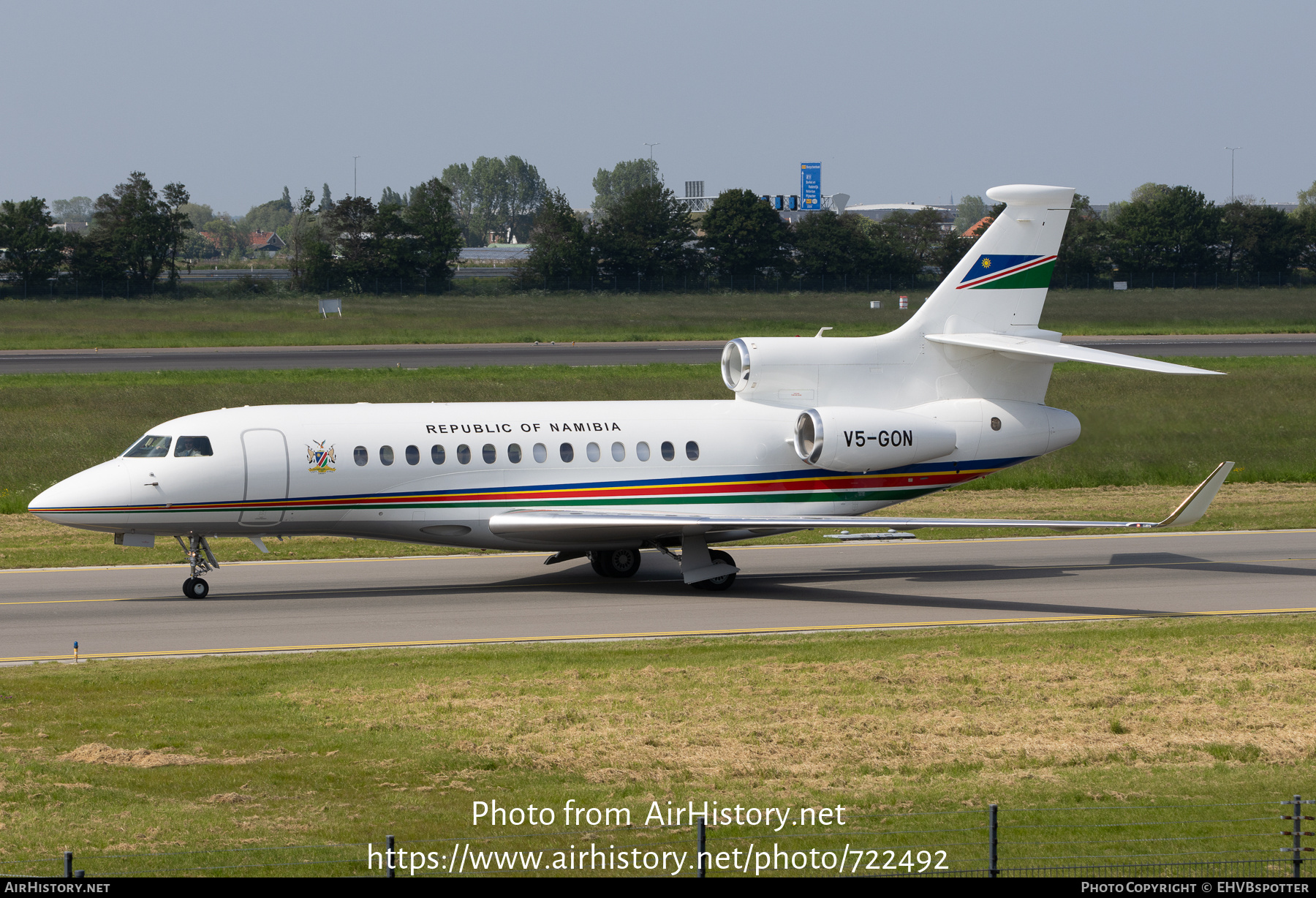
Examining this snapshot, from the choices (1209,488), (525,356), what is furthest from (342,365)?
(1209,488)

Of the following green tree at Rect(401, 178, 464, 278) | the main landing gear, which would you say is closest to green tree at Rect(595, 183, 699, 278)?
green tree at Rect(401, 178, 464, 278)

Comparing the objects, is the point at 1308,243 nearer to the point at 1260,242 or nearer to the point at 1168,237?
the point at 1260,242

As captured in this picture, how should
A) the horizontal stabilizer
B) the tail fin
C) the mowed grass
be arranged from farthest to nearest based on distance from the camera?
the tail fin → the horizontal stabilizer → the mowed grass

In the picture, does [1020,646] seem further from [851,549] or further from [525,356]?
[525,356]

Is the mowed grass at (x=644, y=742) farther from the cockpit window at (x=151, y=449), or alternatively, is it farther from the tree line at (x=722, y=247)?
the tree line at (x=722, y=247)

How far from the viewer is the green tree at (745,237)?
A: 380 feet

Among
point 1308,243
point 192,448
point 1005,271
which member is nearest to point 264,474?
point 192,448

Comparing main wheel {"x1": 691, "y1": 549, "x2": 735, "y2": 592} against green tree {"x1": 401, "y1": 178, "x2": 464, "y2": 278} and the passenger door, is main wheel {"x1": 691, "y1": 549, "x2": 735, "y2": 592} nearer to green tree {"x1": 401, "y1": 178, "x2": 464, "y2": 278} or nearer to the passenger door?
the passenger door

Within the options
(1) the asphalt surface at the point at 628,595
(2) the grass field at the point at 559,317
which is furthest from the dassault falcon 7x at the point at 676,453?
(2) the grass field at the point at 559,317

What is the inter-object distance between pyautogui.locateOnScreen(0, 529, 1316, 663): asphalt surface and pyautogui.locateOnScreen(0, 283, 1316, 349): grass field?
47266mm

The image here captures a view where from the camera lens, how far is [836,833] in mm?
11867

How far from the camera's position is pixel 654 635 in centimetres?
2238

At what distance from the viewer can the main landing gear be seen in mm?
24891

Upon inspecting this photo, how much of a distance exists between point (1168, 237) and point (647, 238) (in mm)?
44243
